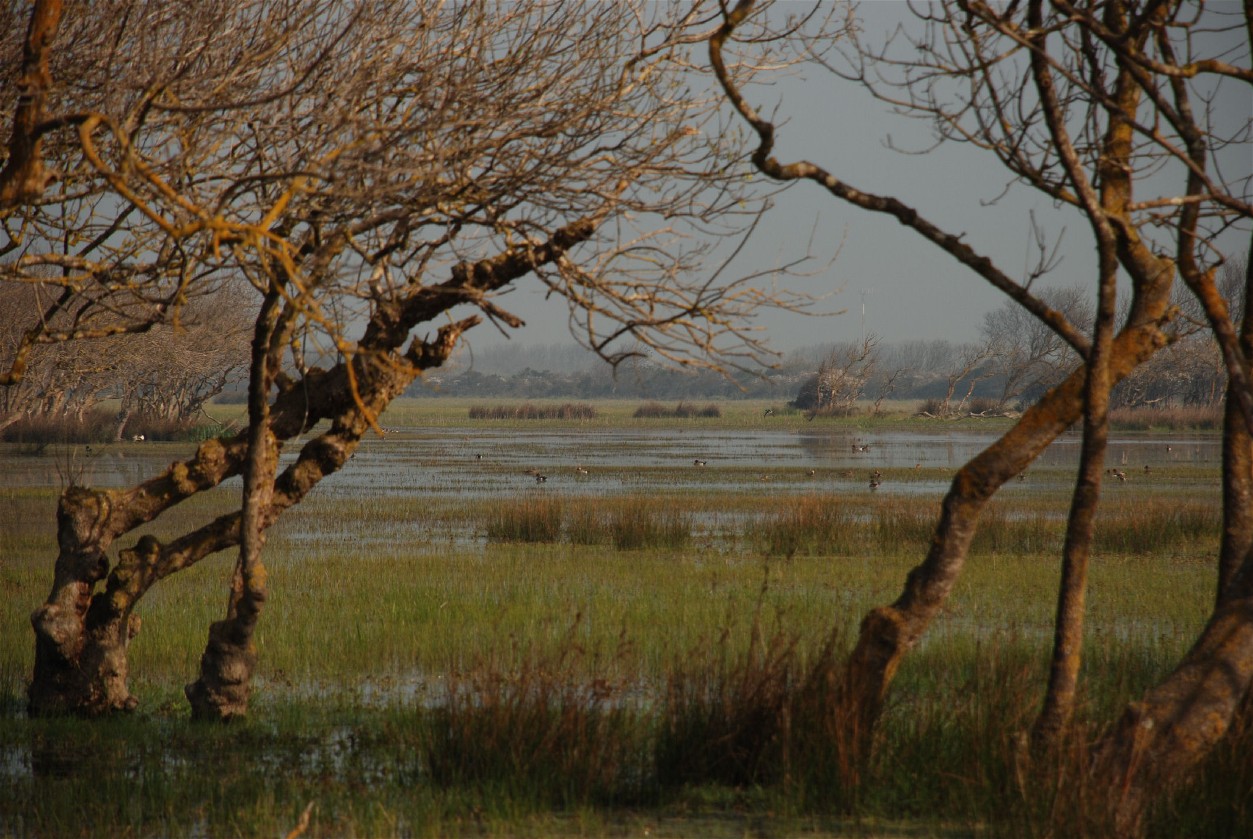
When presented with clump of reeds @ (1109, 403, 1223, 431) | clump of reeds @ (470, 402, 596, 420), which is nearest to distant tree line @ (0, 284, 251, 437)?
clump of reeds @ (470, 402, 596, 420)

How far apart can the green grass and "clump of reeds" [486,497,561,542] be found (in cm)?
137

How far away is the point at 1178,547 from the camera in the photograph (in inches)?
718

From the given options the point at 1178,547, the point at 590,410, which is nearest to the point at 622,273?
the point at 1178,547

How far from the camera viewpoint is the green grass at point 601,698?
6.34 meters

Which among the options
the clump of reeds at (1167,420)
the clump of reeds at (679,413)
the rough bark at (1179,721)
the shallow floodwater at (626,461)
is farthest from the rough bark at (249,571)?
the clump of reeds at (679,413)

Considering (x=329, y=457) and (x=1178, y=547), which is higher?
(x=329, y=457)

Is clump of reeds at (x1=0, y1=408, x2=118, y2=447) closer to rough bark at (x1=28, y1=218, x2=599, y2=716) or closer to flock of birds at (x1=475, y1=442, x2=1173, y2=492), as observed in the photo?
flock of birds at (x1=475, y1=442, x2=1173, y2=492)

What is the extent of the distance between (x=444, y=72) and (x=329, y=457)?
110 inches

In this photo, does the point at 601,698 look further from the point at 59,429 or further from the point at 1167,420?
the point at 1167,420

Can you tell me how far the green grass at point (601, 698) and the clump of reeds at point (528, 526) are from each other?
137 centimetres

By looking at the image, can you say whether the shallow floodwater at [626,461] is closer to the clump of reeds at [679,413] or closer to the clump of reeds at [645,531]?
the clump of reeds at [645,531]

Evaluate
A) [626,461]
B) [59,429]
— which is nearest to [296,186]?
[626,461]

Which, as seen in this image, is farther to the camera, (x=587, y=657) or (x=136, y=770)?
(x=587, y=657)

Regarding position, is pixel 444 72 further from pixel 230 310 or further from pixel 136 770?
pixel 230 310
